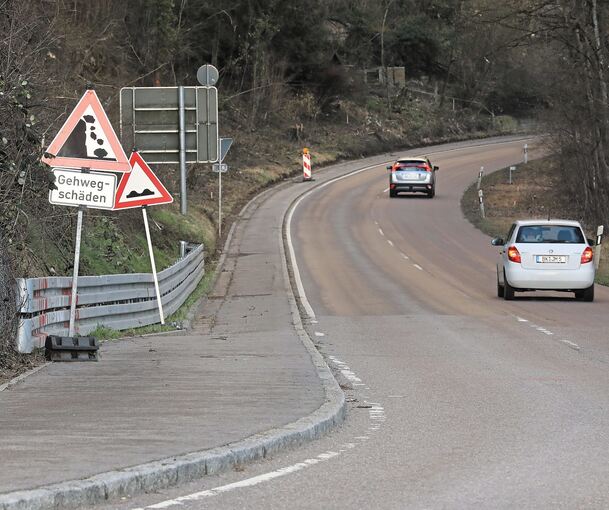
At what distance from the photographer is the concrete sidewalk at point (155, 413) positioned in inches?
267

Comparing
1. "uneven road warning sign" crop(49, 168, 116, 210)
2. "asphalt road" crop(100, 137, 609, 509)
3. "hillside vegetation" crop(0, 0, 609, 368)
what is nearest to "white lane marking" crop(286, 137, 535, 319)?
"asphalt road" crop(100, 137, 609, 509)

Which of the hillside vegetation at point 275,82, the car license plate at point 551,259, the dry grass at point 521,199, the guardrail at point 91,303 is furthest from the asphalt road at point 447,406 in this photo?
the dry grass at point 521,199

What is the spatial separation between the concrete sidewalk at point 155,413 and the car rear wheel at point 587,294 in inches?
360

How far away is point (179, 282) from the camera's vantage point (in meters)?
23.6

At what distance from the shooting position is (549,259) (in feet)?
78.8

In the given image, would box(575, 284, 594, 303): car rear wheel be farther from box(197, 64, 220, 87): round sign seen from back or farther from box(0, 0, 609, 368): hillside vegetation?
box(197, 64, 220, 87): round sign seen from back

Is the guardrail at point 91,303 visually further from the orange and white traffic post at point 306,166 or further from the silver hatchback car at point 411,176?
the orange and white traffic post at point 306,166

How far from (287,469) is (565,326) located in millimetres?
12367

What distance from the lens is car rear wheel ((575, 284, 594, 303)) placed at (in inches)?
959

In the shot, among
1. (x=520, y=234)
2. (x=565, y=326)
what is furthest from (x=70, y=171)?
(x=520, y=234)

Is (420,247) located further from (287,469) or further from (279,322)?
(287,469)

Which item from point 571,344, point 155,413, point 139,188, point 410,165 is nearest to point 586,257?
point 571,344

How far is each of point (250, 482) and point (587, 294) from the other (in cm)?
1834

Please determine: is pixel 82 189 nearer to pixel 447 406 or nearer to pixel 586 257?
pixel 447 406
